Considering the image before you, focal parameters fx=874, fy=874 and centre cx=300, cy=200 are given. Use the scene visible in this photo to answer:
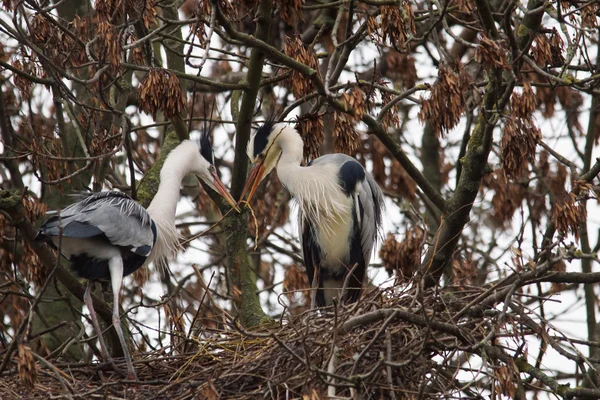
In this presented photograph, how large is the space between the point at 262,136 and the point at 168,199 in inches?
32.0

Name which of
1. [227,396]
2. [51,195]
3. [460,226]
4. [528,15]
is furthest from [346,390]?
[51,195]

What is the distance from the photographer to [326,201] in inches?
234

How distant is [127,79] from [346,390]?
3.03m

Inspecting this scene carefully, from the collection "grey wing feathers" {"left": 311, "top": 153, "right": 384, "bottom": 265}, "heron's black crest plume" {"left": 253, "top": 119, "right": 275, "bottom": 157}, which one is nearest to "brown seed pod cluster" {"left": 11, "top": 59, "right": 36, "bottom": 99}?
"heron's black crest plume" {"left": 253, "top": 119, "right": 275, "bottom": 157}

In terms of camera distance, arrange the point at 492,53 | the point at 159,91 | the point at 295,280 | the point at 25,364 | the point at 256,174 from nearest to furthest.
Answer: the point at 25,364 → the point at 492,53 → the point at 159,91 → the point at 256,174 → the point at 295,280

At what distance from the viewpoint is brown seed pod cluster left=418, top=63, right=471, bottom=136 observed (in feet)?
14.3

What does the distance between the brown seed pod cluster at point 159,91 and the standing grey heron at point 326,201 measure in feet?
4.84

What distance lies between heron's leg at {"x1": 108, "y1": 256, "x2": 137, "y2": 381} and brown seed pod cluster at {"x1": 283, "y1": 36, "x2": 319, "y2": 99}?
1515mm

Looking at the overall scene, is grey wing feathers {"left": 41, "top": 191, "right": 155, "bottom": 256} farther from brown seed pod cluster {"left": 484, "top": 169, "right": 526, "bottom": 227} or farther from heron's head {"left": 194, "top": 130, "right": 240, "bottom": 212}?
brown seed pod cluster {"left": 484, "top": 169, "right": 526, "bottom": 227}

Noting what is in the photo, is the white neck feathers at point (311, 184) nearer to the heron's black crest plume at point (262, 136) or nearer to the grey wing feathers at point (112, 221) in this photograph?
the heron's black crest plume at point (262, 136)

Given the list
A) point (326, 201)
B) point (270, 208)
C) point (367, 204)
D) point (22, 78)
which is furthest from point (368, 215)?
point (22, 78)

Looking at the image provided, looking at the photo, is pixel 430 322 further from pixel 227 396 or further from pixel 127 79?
pixel 127 79

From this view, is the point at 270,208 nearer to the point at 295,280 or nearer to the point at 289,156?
the point at 295,280

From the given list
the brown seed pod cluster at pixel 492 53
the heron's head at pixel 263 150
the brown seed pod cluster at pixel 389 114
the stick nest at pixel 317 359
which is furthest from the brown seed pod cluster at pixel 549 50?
the heron's head at pixel 263 150
